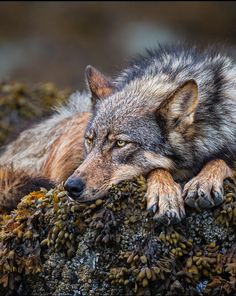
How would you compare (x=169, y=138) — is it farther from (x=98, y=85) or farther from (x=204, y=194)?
(x=98, y=85)

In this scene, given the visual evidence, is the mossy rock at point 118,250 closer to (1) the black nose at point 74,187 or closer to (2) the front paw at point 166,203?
(2) the front paw at point 166,203

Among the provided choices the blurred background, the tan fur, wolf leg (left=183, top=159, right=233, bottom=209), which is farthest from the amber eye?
the blurred background

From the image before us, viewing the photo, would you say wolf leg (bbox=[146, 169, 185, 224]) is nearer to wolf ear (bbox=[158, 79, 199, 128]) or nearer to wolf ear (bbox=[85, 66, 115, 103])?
wolf ear (bbox=[158, 79, 199, 128])

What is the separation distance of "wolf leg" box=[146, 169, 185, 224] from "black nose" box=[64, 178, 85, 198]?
2.18 feet

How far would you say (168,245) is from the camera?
748cm

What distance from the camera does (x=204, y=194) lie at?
7555mm

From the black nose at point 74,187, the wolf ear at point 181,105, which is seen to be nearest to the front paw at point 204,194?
the wolf ear at point 181,105

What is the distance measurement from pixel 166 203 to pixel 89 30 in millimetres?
21840

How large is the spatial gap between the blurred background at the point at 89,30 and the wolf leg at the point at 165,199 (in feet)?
57.6

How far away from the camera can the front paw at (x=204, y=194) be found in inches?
297

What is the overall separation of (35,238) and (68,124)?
2596 mm

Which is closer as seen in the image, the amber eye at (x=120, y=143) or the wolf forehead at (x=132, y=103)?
the amber eye at (x=120, y=143)

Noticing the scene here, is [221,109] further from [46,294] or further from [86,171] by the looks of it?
[46,294]

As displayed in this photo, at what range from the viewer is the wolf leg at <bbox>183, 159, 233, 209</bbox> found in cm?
756
